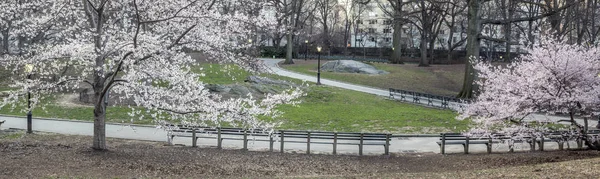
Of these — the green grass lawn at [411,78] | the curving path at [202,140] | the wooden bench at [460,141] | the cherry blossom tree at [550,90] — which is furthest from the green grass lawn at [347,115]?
the green grass lawn at [411,78]

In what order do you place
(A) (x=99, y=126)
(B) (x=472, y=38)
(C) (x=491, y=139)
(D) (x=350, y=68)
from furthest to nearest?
(D) (x=350, y=68) → (B) (x=472, y=38) → (C) (x=491, y=139) → (A) (x=99, y=126)

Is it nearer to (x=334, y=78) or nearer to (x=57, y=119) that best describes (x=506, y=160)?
(x=57, y=119)

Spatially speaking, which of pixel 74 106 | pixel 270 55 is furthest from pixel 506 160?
pixel 270 55

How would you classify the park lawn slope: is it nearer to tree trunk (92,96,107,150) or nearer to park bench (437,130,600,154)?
park bench (437,130,600,154)

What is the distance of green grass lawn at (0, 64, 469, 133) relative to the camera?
21.8 m

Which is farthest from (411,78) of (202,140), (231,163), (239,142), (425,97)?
(231,163)

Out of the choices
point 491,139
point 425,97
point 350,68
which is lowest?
point 491,139

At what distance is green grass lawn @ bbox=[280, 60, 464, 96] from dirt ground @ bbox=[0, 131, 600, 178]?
2240cm

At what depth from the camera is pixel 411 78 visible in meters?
43.1

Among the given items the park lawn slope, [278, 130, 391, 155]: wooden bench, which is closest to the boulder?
the park lawn slope

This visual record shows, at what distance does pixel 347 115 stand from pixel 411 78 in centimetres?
1985

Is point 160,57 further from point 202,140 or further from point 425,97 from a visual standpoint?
point 425,97

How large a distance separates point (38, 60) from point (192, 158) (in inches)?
196

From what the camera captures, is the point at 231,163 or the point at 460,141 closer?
the point at 231,163
